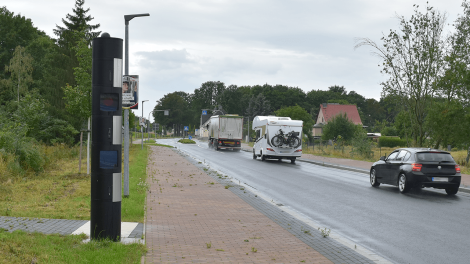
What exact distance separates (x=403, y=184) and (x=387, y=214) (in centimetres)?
437

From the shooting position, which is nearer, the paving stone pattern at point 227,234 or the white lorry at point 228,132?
the paving stone pattern at point 227,234

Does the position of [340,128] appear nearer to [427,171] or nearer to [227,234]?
[427,171]

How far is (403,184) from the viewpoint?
14.5 metres

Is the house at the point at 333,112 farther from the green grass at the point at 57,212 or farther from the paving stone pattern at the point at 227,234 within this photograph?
the paving stone pattern at the point at 227,234

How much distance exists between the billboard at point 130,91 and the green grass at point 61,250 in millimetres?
4726

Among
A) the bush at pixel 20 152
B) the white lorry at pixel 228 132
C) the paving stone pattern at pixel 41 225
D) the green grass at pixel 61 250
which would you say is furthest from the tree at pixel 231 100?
the green grass at pixel 61 250

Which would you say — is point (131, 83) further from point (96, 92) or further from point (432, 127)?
point (432, 127)

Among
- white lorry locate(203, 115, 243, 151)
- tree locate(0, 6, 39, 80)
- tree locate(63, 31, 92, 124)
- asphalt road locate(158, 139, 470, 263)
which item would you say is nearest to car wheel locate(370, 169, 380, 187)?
asphalt road locate(158, 139, 470, 263)

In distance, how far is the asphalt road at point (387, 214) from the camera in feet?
23.5

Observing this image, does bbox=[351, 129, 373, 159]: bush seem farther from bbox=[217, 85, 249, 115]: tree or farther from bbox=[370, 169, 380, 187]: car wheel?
bbox=[217, 85, 249, 115]: tree

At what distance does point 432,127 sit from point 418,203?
14.6 meters

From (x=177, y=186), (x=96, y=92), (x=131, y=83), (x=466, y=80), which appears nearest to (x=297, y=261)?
(x=96, y=92)

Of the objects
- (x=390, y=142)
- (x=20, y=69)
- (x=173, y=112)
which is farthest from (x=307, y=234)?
(x=173, y=112)

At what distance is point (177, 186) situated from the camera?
575 inches
